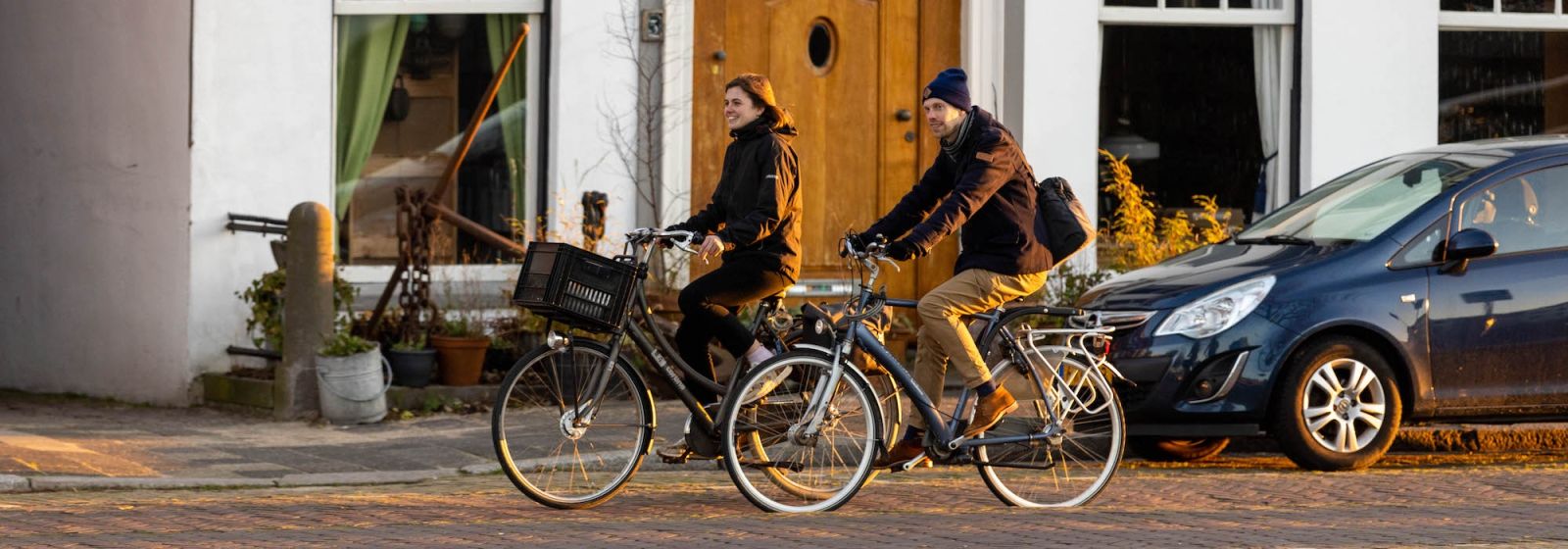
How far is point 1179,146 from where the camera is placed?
13789 mm

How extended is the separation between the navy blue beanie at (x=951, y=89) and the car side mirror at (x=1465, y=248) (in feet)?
8.48

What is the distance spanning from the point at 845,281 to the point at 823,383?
17.8 ft

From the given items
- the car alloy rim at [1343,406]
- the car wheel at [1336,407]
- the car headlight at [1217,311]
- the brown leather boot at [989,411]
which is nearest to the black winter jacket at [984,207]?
the brown leather boot at [989,411]

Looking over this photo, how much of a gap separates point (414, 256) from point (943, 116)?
462 centimetres

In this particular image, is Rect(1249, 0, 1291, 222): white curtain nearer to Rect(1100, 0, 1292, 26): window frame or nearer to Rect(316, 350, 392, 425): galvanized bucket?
Rect(1100, 0, 1292, 26): window frame

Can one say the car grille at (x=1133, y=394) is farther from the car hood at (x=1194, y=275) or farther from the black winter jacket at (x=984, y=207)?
the black winter jacket at (x=984, y=207)

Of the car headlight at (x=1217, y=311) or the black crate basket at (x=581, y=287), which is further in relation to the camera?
the car headlight at (x=1217, y=311)

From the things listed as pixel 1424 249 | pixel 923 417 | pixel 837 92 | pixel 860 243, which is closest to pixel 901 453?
pixel 923 417

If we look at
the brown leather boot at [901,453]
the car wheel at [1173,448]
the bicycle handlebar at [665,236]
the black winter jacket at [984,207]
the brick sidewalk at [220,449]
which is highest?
the black winter jacket at [984,207]

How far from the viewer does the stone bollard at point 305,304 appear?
427 inches

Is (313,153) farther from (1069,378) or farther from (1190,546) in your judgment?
(1190,546)

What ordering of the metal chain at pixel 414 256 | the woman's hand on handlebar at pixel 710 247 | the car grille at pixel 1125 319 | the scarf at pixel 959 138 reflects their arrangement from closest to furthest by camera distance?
the woman's hand on handlebar at pixel 710 247
the scarf at pixel 959 138
the car grille at pixel 1125 319
the metal chain at pixel 414 256

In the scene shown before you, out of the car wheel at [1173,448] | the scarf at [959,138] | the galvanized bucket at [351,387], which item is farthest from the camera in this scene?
the galvanized bucket at [351,387]

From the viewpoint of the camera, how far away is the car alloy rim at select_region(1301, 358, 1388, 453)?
8.91 m
